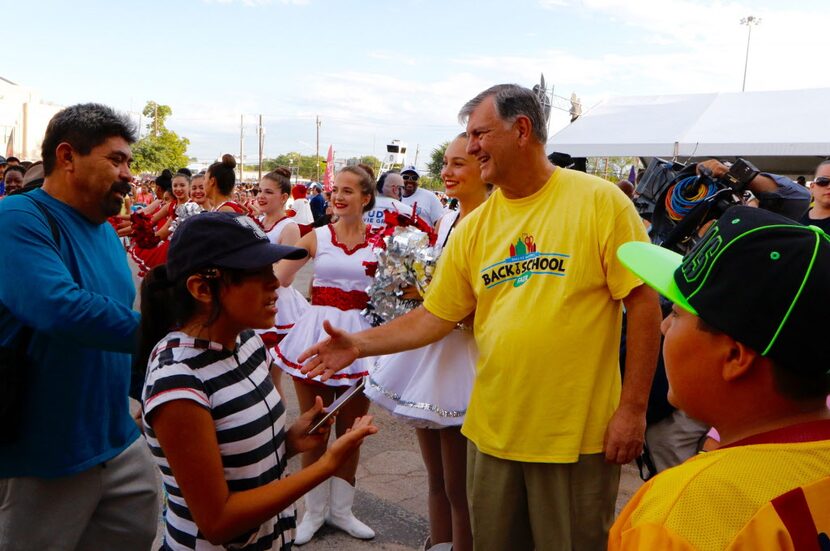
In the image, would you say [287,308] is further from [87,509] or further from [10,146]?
[10,146]

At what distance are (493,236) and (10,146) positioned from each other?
49.3 metres

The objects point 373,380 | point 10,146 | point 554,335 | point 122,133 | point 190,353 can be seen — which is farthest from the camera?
point 10,146

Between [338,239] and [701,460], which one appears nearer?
[701,460]

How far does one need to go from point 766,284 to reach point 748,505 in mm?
367

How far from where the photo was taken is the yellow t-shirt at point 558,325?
2.25 metres

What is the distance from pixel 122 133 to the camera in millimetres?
2447

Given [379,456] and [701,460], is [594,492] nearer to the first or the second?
[701,460]

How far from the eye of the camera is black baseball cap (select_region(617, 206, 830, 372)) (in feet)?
3.43

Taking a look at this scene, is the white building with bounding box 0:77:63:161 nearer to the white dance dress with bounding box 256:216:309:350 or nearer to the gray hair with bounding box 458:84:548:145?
the white dance dress with bounding box 256:216:309:350

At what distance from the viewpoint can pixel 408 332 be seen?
8.91 feet

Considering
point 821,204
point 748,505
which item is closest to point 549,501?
point 748,505

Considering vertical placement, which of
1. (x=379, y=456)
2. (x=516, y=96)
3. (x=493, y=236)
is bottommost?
(x=379, y=456)

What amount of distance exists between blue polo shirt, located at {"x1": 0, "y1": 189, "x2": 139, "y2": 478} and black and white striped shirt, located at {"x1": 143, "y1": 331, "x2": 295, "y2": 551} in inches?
16.1

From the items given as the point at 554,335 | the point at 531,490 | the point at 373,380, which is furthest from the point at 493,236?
the point at 373,380
